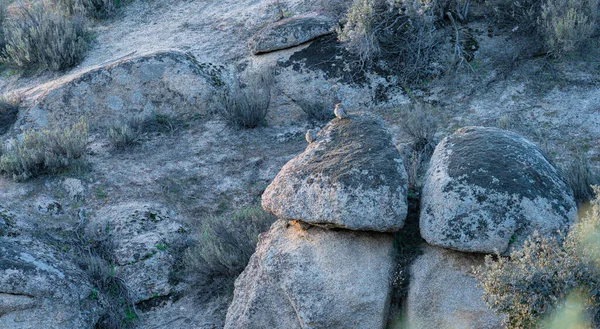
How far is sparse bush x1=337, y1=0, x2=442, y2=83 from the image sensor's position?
25.7 feet

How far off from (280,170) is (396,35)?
287 cm

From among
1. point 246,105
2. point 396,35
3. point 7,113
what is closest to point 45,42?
point 7,113

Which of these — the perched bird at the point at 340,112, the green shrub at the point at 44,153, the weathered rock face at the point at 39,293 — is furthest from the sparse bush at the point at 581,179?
the green shrub at the point at 44,153

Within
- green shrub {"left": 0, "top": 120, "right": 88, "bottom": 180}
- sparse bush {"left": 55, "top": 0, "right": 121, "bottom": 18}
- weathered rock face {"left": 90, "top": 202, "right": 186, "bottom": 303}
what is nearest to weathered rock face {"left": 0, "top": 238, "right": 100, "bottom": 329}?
weathered rock face {"left": 90, "top": 202, "right": 186, "bottom": 303}

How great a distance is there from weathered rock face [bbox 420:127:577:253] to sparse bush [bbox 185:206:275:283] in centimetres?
165

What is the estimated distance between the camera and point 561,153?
6066 mm

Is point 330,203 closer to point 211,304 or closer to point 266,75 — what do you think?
point 211,304

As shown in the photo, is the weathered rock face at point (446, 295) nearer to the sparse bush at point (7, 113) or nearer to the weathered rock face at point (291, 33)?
the weathered rock face at point (291, 33)

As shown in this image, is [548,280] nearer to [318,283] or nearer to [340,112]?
[318,283]

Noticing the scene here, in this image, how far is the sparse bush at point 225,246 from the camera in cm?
532

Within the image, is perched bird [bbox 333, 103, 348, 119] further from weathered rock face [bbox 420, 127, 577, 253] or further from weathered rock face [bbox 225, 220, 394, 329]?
weathered rock face [bbox 225, 220, 394, 329]

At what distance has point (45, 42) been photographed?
30.0ft

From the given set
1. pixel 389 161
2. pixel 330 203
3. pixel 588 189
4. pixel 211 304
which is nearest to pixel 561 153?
pixel 588 189

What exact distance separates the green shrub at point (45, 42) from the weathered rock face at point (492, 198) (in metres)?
6.35
